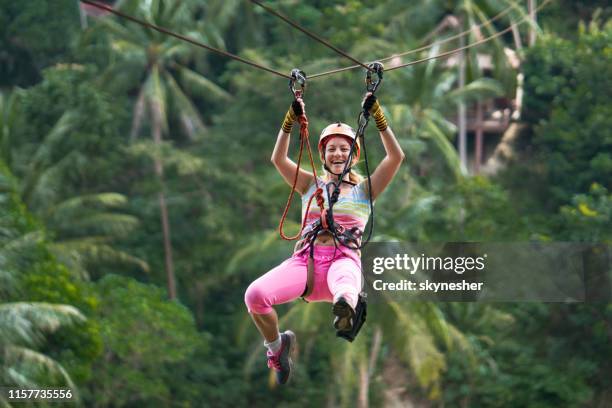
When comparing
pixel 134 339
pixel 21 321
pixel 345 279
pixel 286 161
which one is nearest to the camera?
pixel 345 279

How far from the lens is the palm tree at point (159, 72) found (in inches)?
1211

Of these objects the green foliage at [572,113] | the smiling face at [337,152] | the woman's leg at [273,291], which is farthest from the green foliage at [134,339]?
the smiling face at [337,152]

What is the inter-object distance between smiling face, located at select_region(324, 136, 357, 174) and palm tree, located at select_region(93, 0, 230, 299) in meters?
23.1

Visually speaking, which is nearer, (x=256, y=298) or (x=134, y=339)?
(x=256, y=298)

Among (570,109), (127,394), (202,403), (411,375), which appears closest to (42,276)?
(127,394)

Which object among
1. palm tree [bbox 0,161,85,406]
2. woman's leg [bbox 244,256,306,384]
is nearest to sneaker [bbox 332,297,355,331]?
woman's leg [bbox 244,256,306,384]

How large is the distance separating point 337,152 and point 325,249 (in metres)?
0.51

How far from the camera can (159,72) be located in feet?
107

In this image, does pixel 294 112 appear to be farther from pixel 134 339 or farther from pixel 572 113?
pixel 572 113

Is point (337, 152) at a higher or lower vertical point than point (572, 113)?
lower

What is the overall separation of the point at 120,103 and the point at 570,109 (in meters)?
10.1

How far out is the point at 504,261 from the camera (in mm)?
21734

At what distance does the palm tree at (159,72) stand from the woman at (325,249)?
2296 cm

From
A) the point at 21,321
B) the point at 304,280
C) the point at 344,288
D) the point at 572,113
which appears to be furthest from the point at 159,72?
the point at 344,288
